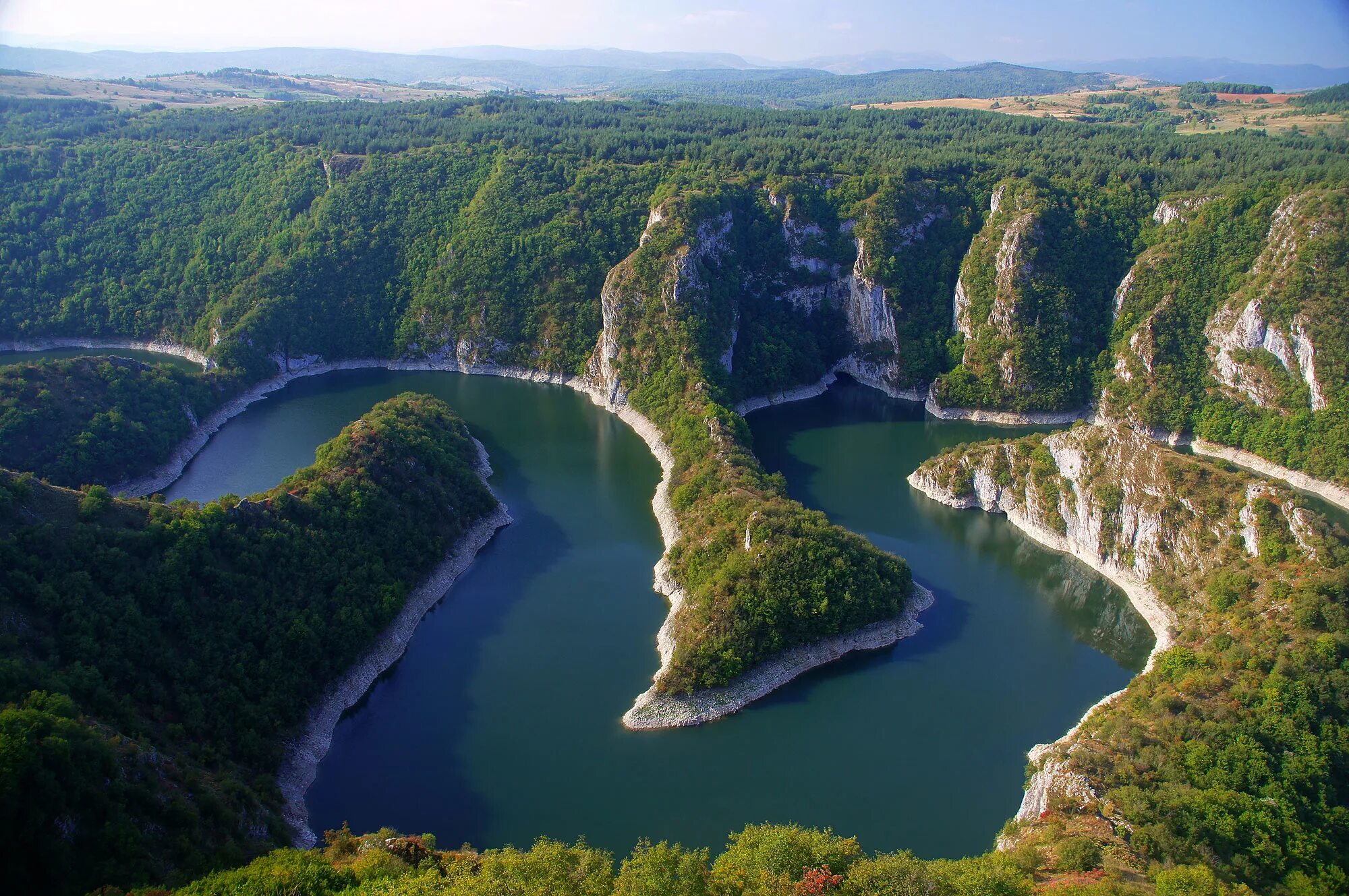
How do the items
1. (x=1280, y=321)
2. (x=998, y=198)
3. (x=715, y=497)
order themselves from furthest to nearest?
(x=998, y=198) < (x=1280, y=321) < (x=715, y=497)

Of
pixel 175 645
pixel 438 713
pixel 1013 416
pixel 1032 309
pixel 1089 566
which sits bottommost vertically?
pixel 438 713

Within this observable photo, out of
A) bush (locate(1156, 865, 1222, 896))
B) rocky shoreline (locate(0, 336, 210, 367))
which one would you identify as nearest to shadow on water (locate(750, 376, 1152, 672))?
bush (locate(1156, 865, 1222, 896))

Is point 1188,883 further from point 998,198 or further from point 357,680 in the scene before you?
point 998,198

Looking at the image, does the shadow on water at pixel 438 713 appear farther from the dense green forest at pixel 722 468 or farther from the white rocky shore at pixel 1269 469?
the white rocky shore at pixel 1269 469

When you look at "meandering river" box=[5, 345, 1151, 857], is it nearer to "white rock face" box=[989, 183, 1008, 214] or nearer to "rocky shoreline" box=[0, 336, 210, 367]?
"rocky shoreline" box=[0, 336, 210, 367]

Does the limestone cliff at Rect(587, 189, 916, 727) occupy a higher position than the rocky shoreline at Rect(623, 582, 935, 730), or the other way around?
the limestone cliff at Rect(587, 189, 916, 727)

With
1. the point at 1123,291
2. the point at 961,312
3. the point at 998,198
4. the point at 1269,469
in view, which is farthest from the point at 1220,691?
the point at 998,198

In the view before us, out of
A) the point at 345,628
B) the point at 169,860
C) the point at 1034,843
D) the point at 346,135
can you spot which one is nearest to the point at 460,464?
the point at 345,628
